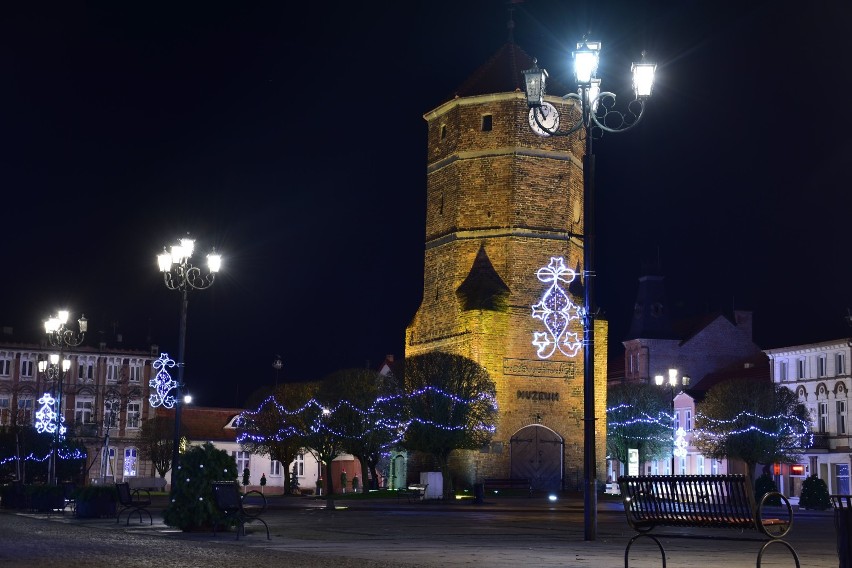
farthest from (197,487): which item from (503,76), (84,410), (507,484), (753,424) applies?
(84,410)

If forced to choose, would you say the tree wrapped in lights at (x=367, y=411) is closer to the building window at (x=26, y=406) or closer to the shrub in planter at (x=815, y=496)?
the shrub in planter at (x=815, y=496)

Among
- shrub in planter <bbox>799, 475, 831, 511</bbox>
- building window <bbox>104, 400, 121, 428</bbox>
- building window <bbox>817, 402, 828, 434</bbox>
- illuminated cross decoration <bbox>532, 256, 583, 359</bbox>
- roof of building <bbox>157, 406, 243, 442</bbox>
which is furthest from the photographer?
building window <bbox>104, 400, 121, 428</bbox>

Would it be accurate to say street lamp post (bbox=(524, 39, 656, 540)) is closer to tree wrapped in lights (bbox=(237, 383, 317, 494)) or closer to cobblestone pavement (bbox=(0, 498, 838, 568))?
cobblestone pavement (bbox=(0, 498, 838, 568))

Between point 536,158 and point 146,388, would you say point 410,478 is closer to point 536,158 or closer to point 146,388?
point 536,158

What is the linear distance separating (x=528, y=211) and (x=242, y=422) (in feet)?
81.5

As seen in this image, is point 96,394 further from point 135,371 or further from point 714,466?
point 714,466

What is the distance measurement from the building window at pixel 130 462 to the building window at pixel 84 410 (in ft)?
11.2

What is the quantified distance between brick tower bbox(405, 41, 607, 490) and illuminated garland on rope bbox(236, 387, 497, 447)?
2334mm

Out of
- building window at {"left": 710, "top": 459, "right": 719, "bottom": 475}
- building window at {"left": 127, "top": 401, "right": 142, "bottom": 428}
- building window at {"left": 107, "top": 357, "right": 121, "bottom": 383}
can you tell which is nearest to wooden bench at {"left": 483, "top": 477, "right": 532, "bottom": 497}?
building window at {"left": 710, "top": 459, "right": 719, "bottom": 475}

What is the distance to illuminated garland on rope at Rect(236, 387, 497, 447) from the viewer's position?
45594mm

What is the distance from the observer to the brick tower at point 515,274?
48.7 m

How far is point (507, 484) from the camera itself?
4722 cm

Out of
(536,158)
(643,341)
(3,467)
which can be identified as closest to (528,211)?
(536,158)

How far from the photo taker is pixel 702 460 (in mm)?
74625
